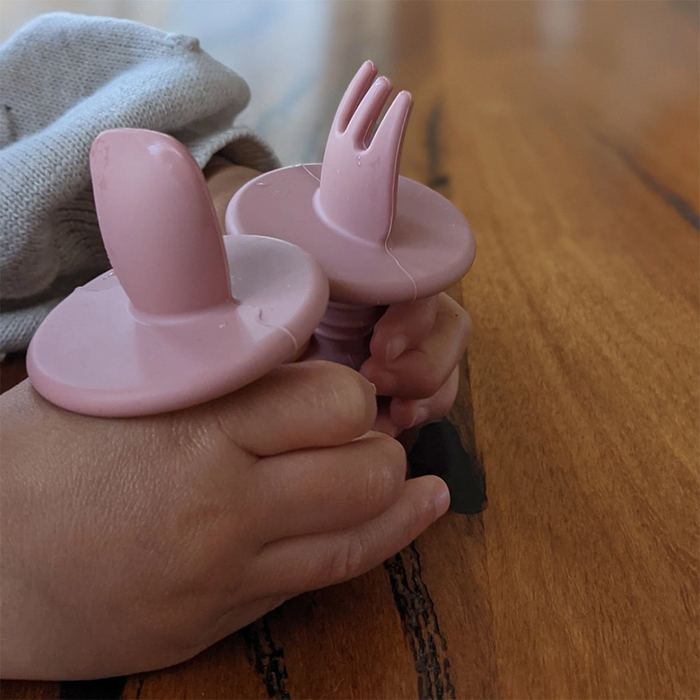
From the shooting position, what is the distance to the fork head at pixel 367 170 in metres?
0.26

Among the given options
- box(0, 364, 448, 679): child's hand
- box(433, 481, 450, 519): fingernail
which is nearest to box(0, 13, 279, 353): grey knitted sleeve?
box(0, 364, 448, 679): child's hand

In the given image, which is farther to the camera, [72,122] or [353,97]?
[72,122]

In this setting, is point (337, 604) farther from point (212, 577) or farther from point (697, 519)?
point (697, 519)

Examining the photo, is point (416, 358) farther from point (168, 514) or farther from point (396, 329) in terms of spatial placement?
point (168, 514)

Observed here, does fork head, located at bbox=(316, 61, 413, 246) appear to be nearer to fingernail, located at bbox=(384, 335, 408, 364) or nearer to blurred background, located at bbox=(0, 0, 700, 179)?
fingernail, located at bbox=(384, 335, 408, 364)

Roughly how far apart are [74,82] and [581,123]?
1.65 ft

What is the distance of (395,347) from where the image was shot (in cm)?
31

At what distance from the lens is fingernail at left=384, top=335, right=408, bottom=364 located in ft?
1.01

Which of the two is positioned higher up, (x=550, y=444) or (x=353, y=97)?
(x=353, y=97)

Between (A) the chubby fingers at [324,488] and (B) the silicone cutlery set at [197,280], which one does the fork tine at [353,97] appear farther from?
(A) the chubby fingers at [324,488]

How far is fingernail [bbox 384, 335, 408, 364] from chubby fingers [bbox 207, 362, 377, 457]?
53 mm

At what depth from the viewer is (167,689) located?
0.83ft

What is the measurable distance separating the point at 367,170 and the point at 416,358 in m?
0.10

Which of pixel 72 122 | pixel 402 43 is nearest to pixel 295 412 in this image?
pixel 72 122
